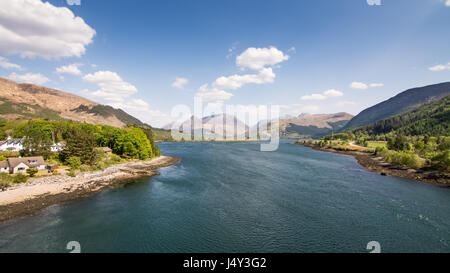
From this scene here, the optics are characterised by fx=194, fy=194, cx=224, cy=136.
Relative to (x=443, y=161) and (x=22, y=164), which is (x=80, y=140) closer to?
(x=22, y=164)

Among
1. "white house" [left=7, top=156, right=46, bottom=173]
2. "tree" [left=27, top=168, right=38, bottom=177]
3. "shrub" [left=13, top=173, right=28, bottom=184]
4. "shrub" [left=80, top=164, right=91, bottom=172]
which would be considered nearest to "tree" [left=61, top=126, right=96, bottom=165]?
"shrub" [left=80, top=164, right=91, bottom=172]

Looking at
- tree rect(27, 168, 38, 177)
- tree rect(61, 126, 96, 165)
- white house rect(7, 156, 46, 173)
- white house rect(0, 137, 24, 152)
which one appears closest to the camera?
tree rect(27, 168, 38, 177)

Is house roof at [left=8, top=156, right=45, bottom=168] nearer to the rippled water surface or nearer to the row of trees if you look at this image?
the row of trees

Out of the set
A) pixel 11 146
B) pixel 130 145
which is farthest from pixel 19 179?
pixel 11 146

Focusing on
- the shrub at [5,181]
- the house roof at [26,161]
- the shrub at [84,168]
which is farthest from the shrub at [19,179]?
the shrub at [84,168]

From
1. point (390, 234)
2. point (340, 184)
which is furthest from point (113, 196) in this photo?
point (340, 184)
